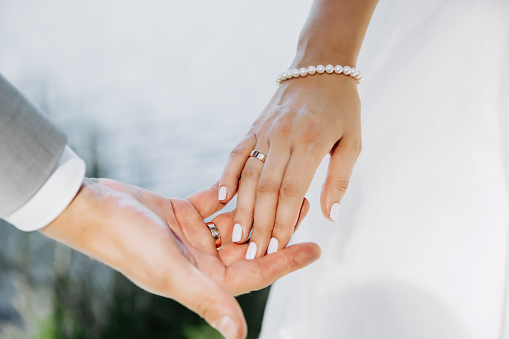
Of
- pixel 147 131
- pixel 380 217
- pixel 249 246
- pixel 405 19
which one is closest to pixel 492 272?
pixel 380 217

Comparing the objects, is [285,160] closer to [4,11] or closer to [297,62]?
[297,62]

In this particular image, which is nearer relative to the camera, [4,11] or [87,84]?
[4,11]

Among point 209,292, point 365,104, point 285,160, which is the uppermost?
point 365,104

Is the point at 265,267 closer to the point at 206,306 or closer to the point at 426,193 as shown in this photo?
the point at 206,306

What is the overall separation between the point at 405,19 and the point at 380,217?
1.40 feet

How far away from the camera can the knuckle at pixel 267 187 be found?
0.95m

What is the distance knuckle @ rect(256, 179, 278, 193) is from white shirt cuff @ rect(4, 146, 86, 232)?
37 centimetres

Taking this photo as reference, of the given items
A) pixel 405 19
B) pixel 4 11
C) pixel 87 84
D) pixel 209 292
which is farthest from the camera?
pixel 87 84

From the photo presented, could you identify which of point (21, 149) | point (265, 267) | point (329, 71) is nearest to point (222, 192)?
point (265, 267)

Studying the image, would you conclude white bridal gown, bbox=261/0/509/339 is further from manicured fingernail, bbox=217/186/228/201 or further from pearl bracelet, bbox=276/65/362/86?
manicured fingernail, bbox=217/186/228/201

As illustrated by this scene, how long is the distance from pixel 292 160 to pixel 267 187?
8 centimetres

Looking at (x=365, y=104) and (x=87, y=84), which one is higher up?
(x=365, y=104)

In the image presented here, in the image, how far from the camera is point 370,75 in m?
1.09

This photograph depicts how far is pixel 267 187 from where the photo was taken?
3.13ft
